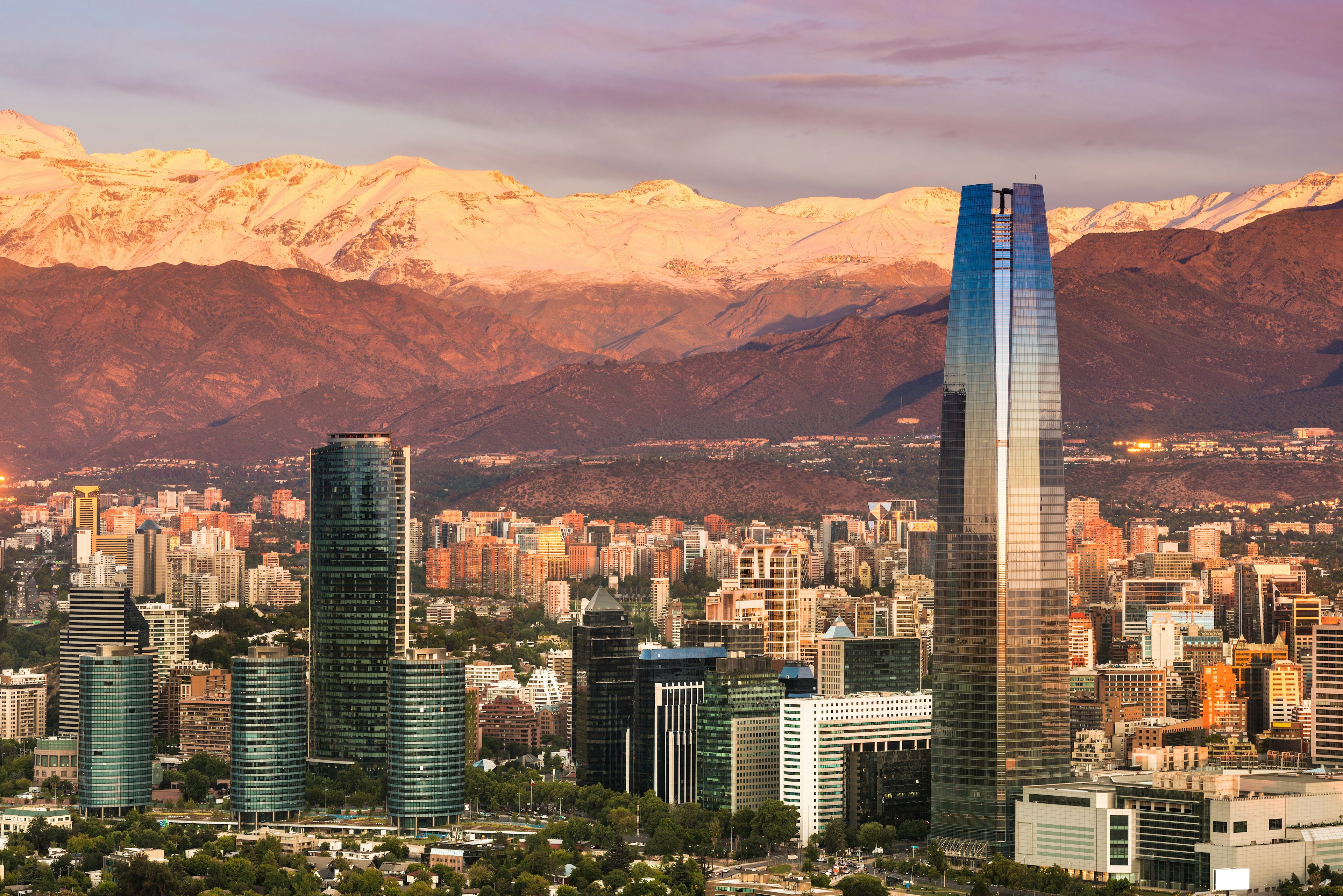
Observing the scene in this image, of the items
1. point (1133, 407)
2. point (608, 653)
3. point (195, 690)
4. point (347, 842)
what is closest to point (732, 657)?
point (608, 653)

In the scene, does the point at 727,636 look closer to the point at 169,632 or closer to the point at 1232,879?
the point at 169,632

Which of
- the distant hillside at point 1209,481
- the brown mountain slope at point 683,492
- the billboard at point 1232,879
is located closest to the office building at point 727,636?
the billboard at point 1232,879

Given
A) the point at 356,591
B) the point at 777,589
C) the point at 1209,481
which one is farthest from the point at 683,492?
the point at 356,591

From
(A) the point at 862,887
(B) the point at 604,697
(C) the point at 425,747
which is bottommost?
(A) the point at 862,887

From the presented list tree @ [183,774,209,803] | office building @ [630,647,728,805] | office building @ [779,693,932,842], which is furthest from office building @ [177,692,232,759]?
office building @ [779,693,932,842]

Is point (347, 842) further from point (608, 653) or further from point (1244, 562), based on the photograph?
point (1244, 562)

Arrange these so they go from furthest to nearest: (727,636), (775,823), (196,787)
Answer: (727,636)
(196,787)
(775,823)

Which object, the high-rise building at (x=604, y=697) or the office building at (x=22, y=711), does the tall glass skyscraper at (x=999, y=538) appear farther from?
the office building at (x=22, y=711)
